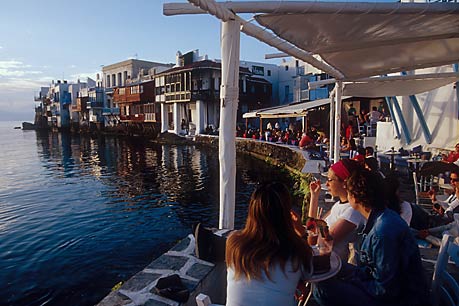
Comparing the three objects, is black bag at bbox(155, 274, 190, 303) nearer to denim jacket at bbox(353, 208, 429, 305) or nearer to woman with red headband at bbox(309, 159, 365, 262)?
woman with red headband at bbox(309, 159, 365, 262)

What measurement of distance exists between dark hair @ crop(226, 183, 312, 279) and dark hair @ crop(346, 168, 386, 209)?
73 cm

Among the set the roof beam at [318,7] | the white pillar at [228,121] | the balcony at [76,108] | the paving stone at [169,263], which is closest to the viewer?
the paving stone at [169,263]

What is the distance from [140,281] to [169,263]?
1.22ft

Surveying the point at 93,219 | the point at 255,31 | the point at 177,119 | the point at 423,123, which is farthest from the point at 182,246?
the point at 177,119

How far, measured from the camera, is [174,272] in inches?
119

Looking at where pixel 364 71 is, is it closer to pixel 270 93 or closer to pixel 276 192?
pixel 276 192

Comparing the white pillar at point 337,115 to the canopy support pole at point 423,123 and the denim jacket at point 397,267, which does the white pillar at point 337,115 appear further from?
the denim jacket at point 397,267

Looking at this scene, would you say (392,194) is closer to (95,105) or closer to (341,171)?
(341,171)

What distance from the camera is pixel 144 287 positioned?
9.20 feet

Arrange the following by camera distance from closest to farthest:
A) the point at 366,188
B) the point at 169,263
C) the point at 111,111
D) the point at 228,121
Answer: the point at 366,188, the point at 169,263, the point at 228,121, the point at 111,111

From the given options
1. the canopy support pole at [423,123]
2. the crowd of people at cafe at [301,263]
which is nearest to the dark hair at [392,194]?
the crowd of people at cafe at [301,263]

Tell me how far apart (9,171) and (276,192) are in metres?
27.0

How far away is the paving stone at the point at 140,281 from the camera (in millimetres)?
2819

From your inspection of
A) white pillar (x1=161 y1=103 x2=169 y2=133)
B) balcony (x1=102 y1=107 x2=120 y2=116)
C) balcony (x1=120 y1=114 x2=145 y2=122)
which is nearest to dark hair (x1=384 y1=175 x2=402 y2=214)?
white pillar (x1=161 y1=103 x2=169 y2=133)
